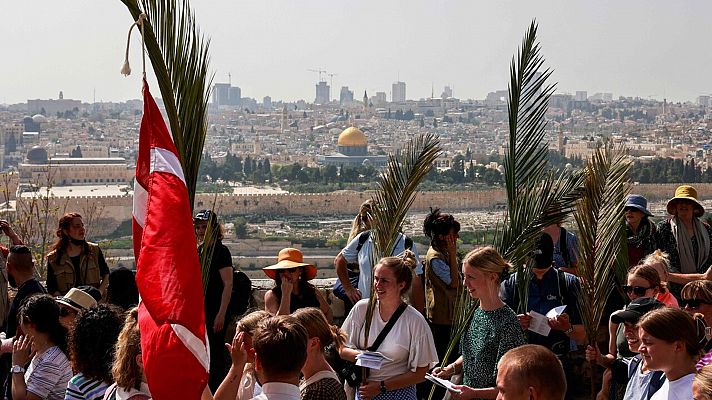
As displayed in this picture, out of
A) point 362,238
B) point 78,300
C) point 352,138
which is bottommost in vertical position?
point 78,300

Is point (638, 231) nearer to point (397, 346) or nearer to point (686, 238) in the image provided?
point (686, 238)

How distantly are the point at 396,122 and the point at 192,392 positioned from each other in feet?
458

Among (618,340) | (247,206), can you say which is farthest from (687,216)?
(247,206)

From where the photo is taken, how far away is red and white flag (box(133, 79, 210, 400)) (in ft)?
9.41

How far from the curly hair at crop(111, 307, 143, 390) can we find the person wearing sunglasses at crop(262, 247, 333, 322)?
1.71 meters

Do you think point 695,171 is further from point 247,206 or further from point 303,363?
point 247,206

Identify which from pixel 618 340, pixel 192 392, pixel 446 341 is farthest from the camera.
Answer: pixel 446 341

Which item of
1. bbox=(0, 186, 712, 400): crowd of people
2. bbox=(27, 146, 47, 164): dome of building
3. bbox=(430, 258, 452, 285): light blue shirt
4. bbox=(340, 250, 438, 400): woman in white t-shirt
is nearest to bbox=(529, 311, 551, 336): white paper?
bbox=(0, 186, 712, 400): crowd of people

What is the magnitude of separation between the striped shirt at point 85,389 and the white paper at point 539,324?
1.75 meters

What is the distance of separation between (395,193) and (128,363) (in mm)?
1919

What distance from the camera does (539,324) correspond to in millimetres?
4277

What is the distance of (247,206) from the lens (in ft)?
237

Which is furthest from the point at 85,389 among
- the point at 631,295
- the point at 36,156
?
the point at 36,156

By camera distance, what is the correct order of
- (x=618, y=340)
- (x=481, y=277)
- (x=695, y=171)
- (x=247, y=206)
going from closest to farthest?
(x=481, y=277), (x=618, y=340), (x=695, y=171), (x=247, y=206)
